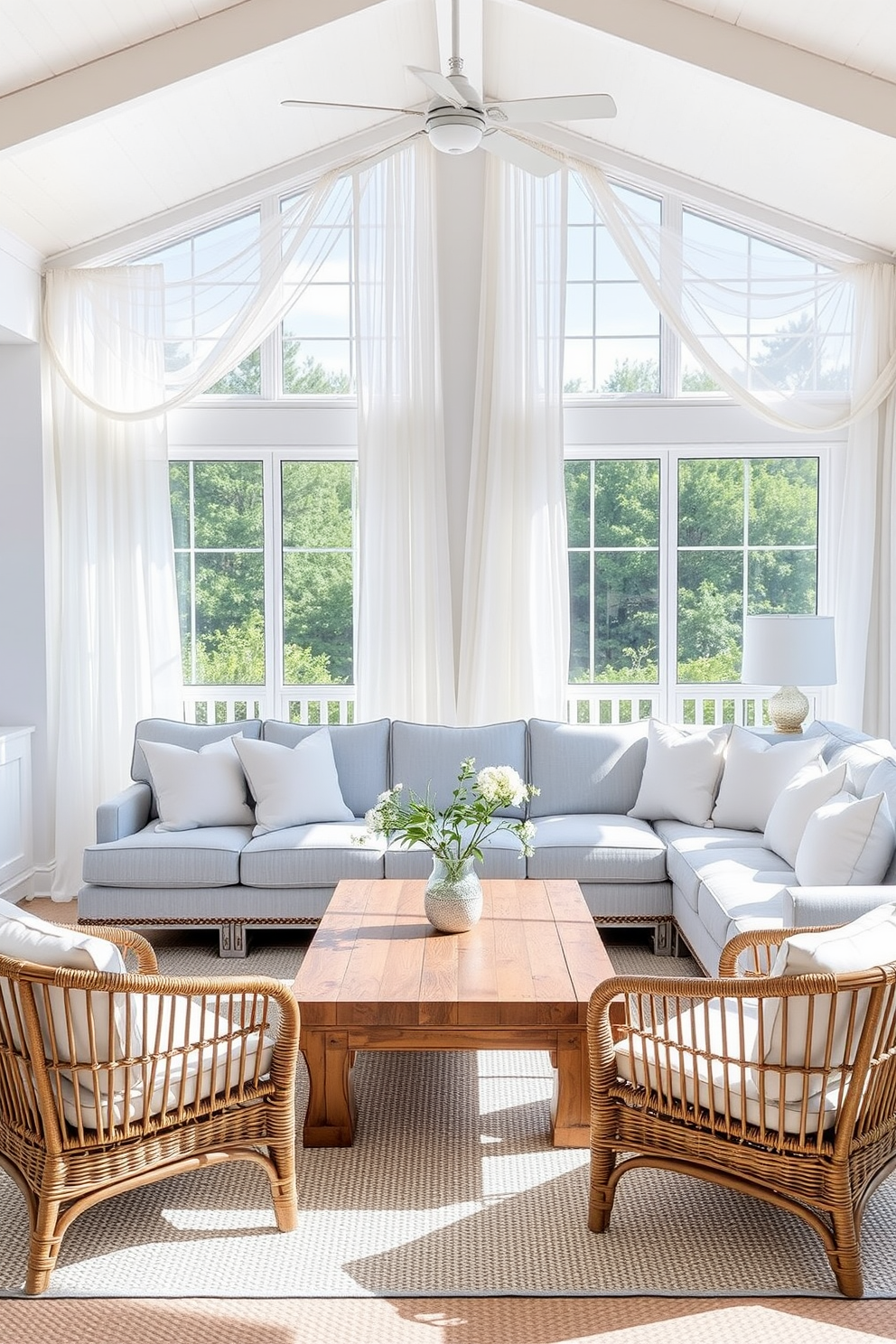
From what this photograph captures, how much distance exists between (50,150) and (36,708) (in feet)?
8.18

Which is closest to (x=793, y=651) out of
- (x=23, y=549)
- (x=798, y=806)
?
(x=798, y=806)

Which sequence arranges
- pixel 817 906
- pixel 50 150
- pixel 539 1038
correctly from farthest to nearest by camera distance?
1. pixel 50 150
2. pixel 817 906
3. pixel 539 1038

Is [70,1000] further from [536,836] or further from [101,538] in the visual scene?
[101,538]

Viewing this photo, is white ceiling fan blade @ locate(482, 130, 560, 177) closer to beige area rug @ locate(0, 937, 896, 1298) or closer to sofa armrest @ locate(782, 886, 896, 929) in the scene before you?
sofa armrest @ locate(782, 886, 896, 929)

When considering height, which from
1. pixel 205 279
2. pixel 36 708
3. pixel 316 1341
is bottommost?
pixel 316 1341

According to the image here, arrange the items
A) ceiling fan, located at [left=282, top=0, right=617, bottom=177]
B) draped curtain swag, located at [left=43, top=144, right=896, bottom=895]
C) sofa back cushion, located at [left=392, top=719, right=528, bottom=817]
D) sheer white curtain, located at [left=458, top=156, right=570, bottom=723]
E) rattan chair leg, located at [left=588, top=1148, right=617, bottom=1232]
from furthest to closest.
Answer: sheer white curtain, located at [left=458, top=156, right=570, bottom=723], draped curtain swag, located at [left=43, top=144, right=896, bottom=895], sofa back cushion, located at [left=392, top=719, right=528, bottom=817], ceiling fan, located at [left=282, top=0, right=617, bottom=177], rattan chair leg, located at [left=588, top=1148, right=617, bottom=1232]

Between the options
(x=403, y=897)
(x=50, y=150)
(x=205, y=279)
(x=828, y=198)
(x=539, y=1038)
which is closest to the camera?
(x=539, y=1038)

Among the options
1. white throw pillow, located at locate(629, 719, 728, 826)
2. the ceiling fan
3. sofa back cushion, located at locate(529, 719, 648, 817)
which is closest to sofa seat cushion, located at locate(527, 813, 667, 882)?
white throw pillow, located at locate(629, 719, 728, 826)

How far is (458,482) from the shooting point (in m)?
5.83

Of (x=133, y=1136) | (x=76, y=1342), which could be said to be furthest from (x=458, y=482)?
(x=76, y=1342)

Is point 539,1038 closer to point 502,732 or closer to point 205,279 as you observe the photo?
point 502,732

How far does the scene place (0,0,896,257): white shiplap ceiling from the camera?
13.8 feet

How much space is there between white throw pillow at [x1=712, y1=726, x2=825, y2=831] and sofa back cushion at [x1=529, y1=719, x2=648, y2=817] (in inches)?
17.9

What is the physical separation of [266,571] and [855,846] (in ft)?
11.3
